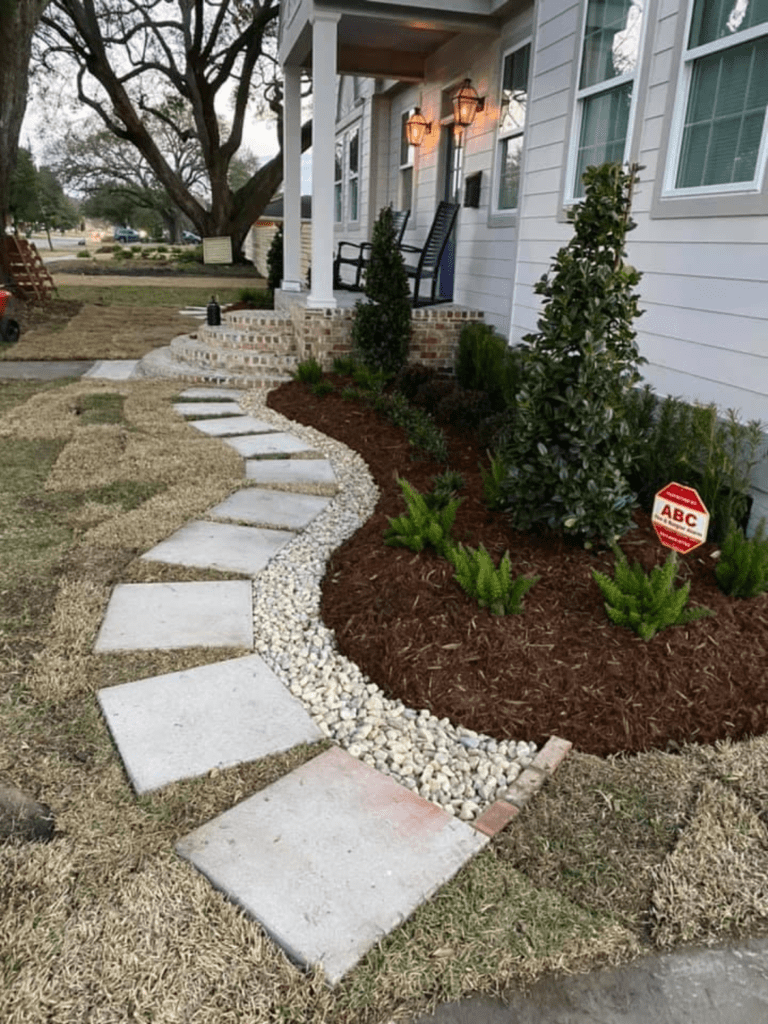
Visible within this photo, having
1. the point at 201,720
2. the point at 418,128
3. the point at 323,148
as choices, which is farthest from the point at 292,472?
the point at 418,128

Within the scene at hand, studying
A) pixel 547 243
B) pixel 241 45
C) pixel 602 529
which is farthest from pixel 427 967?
pixel 241 45

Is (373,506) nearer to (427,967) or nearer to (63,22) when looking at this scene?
(427,967)

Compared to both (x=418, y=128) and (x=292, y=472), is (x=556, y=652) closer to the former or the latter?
(x=292, y=472)

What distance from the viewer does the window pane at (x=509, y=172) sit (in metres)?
6.34

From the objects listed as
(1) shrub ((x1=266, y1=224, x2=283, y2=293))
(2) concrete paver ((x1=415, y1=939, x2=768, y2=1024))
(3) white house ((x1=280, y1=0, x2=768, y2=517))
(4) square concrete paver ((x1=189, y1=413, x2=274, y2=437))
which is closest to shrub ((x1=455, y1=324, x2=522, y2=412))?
(3) white house ((x1=280, y1=0, x2=768, y2=517))

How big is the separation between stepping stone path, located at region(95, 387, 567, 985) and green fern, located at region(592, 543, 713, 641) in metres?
0.55

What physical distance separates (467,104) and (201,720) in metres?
6.72

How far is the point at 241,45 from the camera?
18969 mm

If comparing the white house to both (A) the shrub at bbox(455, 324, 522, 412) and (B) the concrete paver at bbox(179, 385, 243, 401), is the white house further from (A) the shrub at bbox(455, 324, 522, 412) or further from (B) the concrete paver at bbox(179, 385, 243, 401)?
(B) the concrete paver at bbox(179, 385, 243, 401)

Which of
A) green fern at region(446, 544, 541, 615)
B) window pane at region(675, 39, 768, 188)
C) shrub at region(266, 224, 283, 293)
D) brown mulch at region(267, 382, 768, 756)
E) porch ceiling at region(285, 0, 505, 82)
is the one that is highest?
porch ceiling at region(285, 0, 505, 82)

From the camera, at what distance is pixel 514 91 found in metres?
6.37

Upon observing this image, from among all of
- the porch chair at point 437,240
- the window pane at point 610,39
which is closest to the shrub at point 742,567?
the window pane at point 610,39

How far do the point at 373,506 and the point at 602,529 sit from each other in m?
1.53

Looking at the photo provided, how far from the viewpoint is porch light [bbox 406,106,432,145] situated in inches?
325
